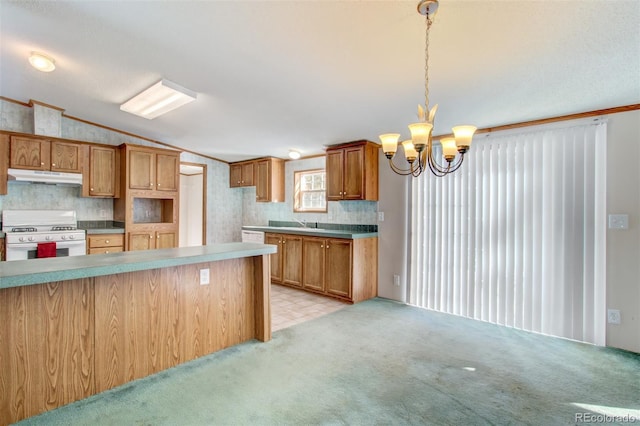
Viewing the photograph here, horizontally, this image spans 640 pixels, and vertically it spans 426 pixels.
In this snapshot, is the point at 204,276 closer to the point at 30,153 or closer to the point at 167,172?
the point at 167,172

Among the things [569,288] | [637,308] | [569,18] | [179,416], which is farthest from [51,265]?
[637,308]

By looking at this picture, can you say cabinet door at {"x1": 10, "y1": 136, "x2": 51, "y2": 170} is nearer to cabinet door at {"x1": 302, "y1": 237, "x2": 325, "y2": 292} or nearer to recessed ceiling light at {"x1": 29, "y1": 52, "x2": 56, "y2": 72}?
recessed ceiling light at {"x1": 29, "y1": 52, "x2": 56, "y2": 72}

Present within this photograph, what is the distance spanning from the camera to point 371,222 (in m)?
4.64

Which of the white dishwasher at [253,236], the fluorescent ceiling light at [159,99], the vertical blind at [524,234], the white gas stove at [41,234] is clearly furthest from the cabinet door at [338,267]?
the white gas stove at [41,234]

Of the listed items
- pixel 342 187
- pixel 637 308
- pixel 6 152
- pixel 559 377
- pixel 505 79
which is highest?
pixel 505 79

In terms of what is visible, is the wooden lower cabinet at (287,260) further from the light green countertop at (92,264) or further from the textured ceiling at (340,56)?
the light green countertop at (92,264)

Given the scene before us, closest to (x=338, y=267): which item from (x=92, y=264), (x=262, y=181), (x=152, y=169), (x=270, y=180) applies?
(x=270, y=180)

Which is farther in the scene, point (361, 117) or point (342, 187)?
point (342, 187)

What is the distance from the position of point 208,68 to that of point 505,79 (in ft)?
8.07

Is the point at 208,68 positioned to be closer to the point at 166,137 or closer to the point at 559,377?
the point at 166,137

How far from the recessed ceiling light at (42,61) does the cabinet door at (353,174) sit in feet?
11.0

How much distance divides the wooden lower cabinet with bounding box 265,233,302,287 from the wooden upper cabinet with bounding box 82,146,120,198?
2.59m

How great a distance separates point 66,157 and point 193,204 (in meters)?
2.71

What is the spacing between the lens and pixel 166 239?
511cm
